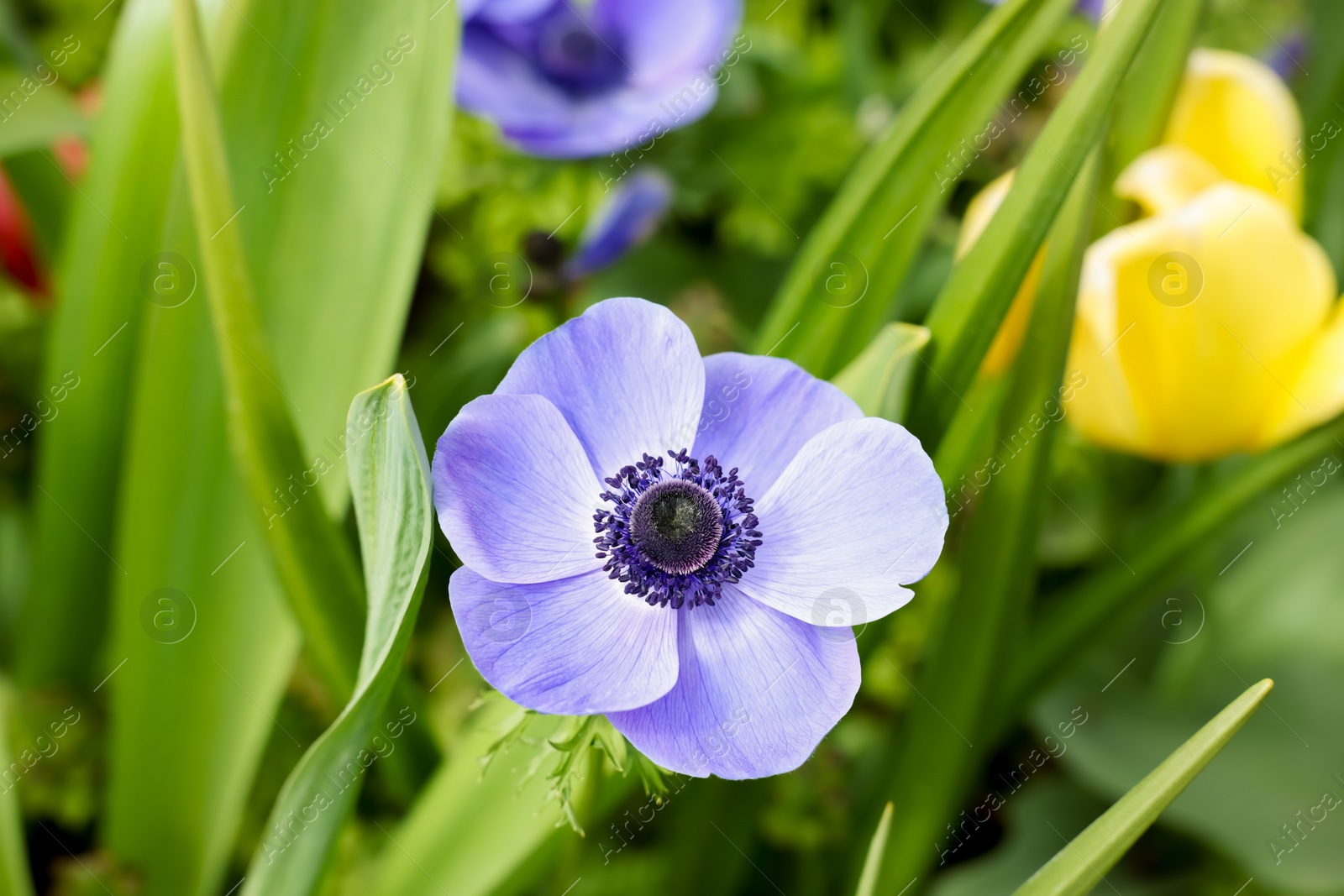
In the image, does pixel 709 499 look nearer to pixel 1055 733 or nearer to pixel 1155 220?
pixel 1155 220

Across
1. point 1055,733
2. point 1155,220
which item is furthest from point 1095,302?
point 1055,733

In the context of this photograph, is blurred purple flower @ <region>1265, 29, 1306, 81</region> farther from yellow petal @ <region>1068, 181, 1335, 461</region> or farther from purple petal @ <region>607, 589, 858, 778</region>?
purple petal @ <region>607, 589, 858, 778</region>

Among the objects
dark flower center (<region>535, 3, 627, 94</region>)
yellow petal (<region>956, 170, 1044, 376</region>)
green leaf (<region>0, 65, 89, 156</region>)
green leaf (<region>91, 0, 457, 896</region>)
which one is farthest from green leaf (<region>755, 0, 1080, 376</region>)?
green leaf (<region>0, 65, 89, 156</region>)

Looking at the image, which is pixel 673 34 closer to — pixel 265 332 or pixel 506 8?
pixel 506 8

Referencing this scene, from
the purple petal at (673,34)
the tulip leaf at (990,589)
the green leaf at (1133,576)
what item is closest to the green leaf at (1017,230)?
the tulip leaf at (990,589)

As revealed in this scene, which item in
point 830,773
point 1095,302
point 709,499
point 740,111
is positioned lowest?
point 830,773

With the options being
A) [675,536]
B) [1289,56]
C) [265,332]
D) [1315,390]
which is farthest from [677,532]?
[1289,56]
